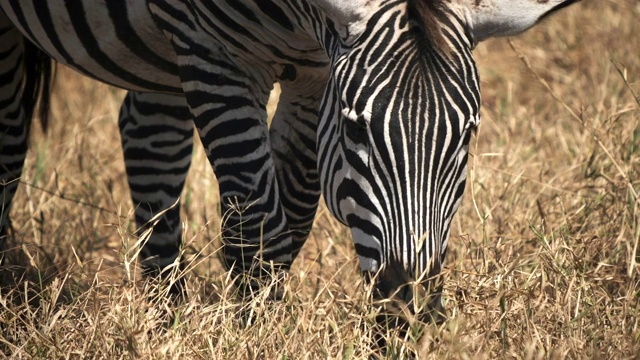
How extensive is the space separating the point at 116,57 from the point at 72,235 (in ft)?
4.47

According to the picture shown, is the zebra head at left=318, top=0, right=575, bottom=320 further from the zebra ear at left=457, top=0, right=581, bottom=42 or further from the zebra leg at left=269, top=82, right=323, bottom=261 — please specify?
the zebra leg at left=269, top=82, right=323, bottom=261

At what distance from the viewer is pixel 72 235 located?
16.7ft

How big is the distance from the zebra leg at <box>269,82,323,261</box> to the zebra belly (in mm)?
455

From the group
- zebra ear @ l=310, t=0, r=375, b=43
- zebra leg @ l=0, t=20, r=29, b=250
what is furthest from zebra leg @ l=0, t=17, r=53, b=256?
zebra ear @ l=310, t=0, r=375, b=43

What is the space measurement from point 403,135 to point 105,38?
1645 mm

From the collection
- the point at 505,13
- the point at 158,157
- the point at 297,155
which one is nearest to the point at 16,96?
the point at 158,157

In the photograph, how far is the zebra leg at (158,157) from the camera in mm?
4645

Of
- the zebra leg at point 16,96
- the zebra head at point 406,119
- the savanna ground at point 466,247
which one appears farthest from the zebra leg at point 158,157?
the zebra head at point 406,119

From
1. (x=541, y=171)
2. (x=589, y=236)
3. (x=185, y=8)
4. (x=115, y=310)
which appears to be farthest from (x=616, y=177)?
(x=115, y=310)

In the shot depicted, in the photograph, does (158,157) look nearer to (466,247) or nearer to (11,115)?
(11,115)

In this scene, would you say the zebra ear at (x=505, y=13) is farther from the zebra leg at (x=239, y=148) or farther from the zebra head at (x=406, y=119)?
the zebra leg at (x=239, y=148)

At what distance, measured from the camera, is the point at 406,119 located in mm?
2895

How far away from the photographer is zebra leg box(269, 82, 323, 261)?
4.12m

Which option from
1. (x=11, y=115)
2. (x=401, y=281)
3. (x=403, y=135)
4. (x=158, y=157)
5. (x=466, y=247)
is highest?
(x=403, y=135)
